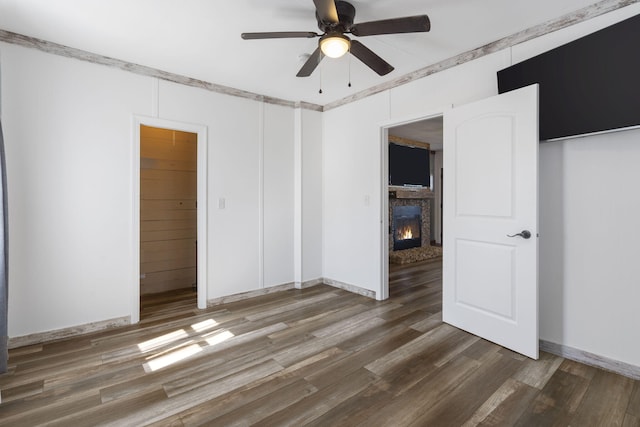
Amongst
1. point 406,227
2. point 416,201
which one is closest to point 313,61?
point 406,227

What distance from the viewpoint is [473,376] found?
2.16 meters

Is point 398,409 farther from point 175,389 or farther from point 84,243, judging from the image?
point 84,243

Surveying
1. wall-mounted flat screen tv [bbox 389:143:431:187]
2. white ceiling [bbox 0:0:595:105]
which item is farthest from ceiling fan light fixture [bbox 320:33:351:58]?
wall-mounted flat screen tv [bbox 389:143:431:187]

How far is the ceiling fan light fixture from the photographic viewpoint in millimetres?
2029

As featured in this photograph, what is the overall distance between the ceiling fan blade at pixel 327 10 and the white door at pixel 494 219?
1.58 m

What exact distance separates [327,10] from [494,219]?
2.06m

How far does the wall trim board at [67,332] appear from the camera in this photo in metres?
2.63

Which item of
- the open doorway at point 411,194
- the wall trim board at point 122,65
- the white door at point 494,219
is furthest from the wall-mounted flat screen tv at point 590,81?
the open doorway at point 411,194

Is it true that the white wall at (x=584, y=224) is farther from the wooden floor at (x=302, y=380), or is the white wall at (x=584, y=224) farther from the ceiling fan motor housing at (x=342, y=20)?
the ceiling fan motor housing at (x=342, y=20)

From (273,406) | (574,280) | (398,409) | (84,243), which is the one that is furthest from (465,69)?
(84,243)

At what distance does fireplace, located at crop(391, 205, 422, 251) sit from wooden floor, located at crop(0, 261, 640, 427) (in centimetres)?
362

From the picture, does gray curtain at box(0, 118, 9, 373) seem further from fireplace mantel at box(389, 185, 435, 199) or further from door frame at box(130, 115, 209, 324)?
fireplace mantel at box(389, 185, 435, 199)

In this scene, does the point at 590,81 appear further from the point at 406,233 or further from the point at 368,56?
the point at 406,233

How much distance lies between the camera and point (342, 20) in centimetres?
208
